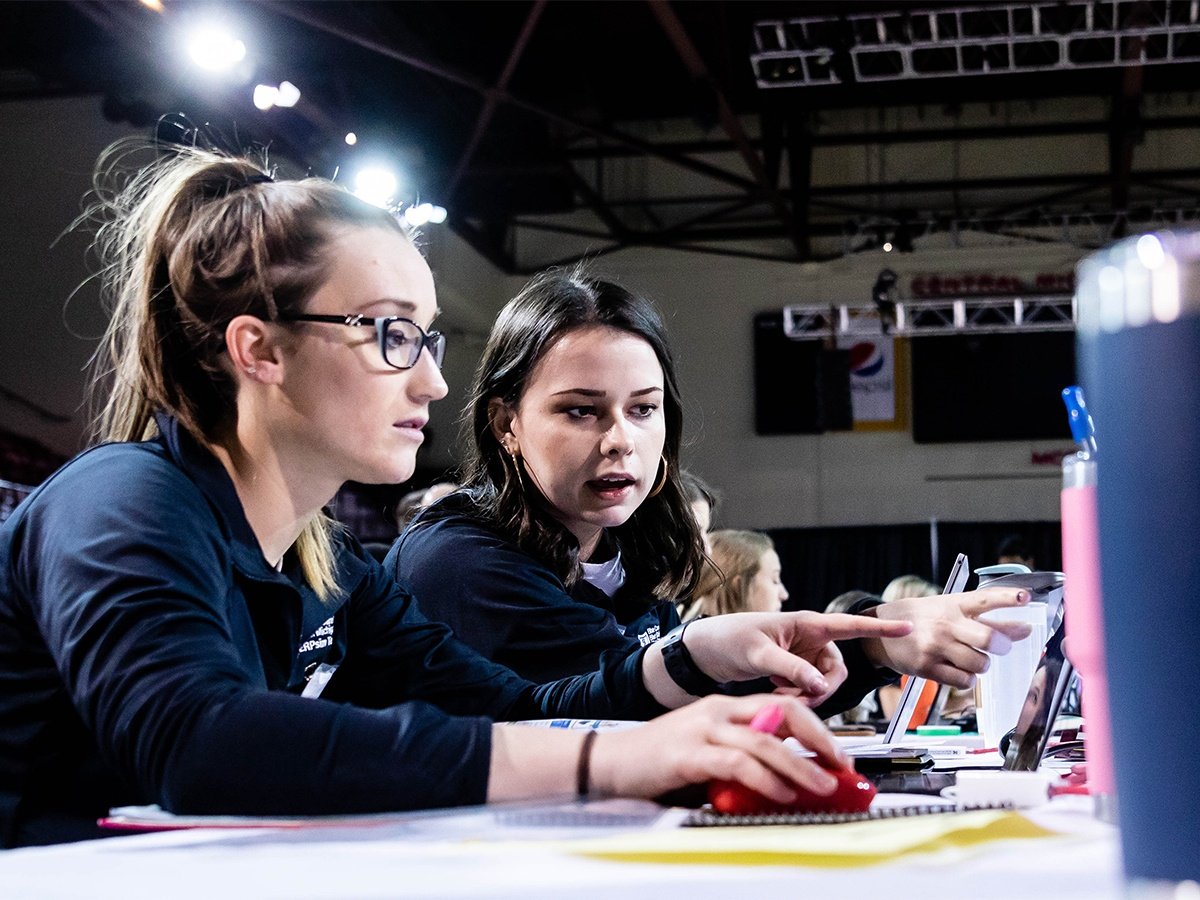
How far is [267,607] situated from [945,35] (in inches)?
286

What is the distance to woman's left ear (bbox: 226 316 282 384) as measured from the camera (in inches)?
45.6

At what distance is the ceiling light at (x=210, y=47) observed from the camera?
18.0ft

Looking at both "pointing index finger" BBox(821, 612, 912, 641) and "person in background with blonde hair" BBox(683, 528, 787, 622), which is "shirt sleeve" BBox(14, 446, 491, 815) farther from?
"person in background with blonde hair" BBox(683, 528, 787, 622)

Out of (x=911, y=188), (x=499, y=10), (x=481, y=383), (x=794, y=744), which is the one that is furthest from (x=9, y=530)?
(x=911, y=188)

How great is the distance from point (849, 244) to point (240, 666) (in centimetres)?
1010

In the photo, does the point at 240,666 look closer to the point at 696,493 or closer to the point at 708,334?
the point at 696,493

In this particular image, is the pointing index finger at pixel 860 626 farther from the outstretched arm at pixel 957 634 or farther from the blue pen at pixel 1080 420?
the blue pen at pixel 1080 420

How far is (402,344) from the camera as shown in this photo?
1161mm

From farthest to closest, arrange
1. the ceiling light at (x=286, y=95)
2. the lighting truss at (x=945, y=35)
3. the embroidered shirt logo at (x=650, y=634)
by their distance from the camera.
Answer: the lighting truss at (x=945, y=35) → the ceiling light at (x=286, y=95) → the embroidered shirt logo at (x=650, y=634)

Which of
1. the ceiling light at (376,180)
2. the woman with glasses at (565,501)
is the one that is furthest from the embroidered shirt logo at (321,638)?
the ceiling light at (376,180)

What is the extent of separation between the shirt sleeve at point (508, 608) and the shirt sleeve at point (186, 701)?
0.76 m

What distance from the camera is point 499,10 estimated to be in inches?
295

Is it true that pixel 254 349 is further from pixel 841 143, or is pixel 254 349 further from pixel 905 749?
pixel 841 143

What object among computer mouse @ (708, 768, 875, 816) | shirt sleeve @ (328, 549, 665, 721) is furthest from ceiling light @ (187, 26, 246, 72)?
computer mouse @ (708, 768, 875, 816)
